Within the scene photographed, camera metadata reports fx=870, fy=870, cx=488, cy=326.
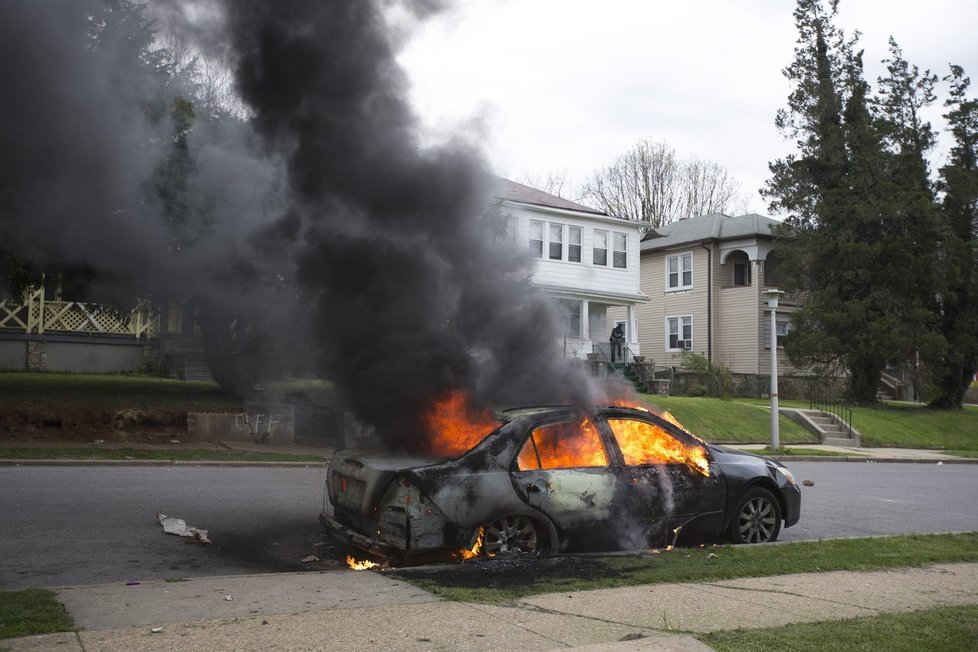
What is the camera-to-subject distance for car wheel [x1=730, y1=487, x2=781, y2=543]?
803 cm

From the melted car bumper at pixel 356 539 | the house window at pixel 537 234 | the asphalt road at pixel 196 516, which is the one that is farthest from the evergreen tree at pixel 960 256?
the melted car bumper at pixel 356 539

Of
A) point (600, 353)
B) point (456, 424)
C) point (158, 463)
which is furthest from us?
point (600, 353)

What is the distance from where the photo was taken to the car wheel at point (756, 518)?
803 centimetres

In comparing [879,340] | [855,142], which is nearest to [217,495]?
[879,340]

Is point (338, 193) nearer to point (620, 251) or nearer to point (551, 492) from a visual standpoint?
point (551, 492)

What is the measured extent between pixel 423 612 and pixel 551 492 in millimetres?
1915

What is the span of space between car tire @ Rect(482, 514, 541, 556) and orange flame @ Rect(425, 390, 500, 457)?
2.12 feet

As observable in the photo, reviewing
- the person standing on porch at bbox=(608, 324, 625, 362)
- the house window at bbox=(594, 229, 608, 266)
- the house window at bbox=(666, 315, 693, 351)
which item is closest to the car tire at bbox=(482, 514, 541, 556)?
the person standing on porch at bbox=(608, 324, 625, 362)

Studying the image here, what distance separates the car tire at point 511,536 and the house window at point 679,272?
34753 mm

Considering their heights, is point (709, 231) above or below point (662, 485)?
above

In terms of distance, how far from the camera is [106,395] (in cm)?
1775

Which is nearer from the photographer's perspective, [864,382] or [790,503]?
[790,503]

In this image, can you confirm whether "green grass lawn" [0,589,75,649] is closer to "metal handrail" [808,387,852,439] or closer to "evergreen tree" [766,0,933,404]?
"metal handrail" [808,387,852,439]

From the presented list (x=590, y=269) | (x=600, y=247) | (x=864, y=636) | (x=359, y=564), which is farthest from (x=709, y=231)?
(x=864, y=636)
